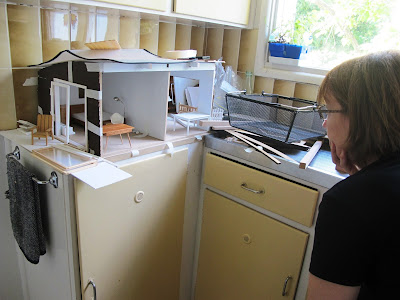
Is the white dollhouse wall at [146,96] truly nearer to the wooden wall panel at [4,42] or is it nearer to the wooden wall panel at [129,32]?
the wooden wall panel at [129,32]

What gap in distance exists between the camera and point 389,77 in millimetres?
630

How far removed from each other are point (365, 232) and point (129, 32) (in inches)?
50.3

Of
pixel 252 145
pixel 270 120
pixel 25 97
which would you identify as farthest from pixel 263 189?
pixel 25 97

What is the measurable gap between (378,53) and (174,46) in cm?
118

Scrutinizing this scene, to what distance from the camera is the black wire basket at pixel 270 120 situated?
129 cm

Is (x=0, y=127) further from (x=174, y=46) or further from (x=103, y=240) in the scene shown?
(x=174, y=46)

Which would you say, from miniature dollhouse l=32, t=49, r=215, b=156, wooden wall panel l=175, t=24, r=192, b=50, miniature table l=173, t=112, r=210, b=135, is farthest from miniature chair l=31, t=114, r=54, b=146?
wooden wall panel l=175, t=24, r=192, b=50

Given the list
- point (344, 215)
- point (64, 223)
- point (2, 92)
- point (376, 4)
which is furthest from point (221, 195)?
point (376, 4)

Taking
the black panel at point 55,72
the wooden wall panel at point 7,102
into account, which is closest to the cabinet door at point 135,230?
the black panel at point 55,72

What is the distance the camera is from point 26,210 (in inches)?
41.0

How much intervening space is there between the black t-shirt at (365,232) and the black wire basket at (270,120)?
63 centimetres

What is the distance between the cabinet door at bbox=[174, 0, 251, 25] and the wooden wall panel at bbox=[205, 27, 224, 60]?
206mm

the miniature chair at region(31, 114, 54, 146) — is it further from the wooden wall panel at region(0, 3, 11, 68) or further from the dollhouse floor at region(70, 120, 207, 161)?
the wooden wall panel at region(0, 3, 11, 68)

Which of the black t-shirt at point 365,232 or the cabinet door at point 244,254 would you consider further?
the cabinet door at point 244,254
